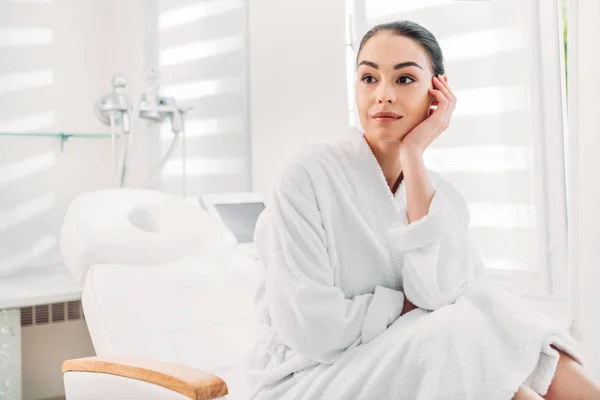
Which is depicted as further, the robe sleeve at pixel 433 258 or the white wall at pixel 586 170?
the white wall at pixel 586 170

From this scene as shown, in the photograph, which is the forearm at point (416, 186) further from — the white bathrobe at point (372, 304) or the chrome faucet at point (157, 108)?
the chrome faucet at point (157, 108)

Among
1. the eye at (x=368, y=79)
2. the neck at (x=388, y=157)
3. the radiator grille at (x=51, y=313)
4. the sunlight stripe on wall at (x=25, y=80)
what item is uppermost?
the sunlight stripe on wall at (x=25, y=80)

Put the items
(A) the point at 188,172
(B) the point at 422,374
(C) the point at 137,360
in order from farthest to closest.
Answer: (A) the point at 188,172, (C) the point at 137,360, (B) the point at 422,374

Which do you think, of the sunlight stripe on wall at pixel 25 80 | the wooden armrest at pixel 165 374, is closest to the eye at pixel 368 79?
the wooden armrest at pixel 165 374

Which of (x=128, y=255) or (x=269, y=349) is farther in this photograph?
(x=128, y=255)

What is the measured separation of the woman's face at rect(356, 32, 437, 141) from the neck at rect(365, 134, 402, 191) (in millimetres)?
39

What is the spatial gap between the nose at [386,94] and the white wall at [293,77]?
1.20 metres

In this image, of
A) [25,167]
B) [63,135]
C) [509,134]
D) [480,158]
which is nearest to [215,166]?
[63,135]

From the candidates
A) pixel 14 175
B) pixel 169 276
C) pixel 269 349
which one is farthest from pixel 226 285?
pixel 14 175

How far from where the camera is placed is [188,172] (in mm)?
2836

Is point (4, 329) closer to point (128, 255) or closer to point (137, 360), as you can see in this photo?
point (128, 255)

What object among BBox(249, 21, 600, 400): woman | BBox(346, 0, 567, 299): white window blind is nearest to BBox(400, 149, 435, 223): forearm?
BBox(249, 21, 600, 400): woman

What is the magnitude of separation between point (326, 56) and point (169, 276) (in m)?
1.13

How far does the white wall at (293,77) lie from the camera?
2.47 meters
